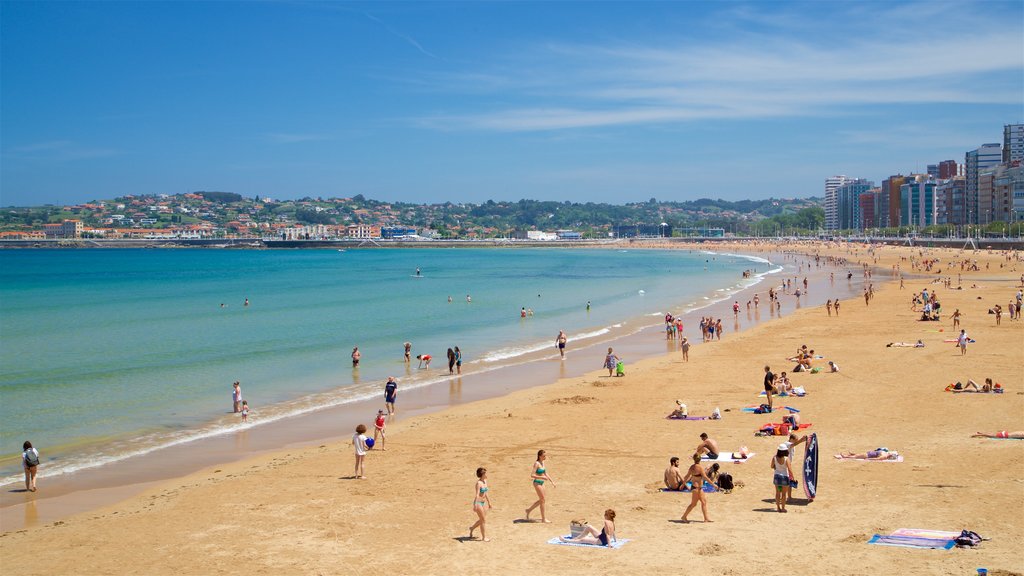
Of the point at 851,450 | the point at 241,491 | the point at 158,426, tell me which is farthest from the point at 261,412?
the point at 851,450

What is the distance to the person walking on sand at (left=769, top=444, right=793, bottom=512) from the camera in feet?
36.6

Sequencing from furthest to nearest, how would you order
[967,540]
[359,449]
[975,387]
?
[975,387] < [359,449] < [967,540]

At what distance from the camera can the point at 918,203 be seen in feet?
619

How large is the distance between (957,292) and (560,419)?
121 feet

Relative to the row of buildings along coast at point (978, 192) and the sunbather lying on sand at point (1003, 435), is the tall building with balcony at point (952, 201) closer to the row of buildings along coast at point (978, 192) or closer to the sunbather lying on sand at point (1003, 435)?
the row of buildings along coast at point (978, 192)

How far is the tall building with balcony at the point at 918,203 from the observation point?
183500 millimetres

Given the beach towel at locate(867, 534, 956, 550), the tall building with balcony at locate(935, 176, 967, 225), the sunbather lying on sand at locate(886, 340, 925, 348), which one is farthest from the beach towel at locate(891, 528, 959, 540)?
the tall building with balcony at locate(935, 176, 967, 225)

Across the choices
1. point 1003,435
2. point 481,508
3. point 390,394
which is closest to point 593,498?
point 481,508

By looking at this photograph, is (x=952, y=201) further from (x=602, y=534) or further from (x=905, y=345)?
(x=602, y=534)

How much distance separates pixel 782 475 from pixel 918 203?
199069 millimetres

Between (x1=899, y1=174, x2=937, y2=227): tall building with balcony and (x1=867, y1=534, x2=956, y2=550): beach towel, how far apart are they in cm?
18909

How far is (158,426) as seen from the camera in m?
19.2

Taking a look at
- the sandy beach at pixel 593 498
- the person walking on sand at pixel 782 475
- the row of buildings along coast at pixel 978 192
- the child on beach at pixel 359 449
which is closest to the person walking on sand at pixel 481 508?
the sandy beach at pixel 593 498

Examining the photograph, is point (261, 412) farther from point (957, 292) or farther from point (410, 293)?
point (410, 293)
